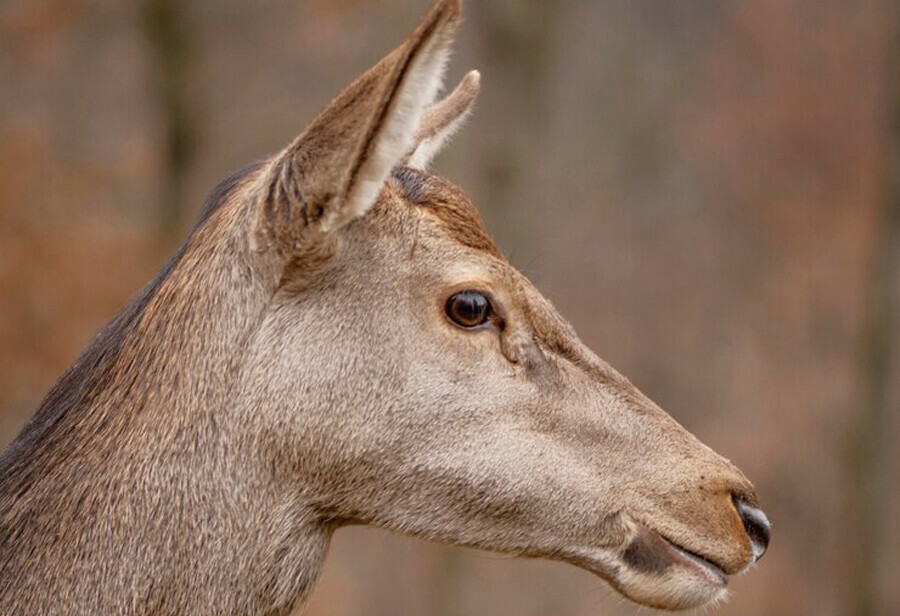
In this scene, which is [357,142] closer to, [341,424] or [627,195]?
[341,424]

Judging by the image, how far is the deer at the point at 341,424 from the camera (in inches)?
162

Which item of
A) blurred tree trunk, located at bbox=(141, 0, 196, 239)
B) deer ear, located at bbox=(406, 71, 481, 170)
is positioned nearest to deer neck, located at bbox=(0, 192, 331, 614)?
deer ear, located at bbox=(406, 71, 481, 170)

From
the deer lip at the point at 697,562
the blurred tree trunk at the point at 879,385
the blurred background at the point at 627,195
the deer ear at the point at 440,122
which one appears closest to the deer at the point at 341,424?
the deer lip at the point at 697,562

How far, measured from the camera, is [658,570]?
14.9ft

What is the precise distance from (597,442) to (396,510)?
24.7 inches

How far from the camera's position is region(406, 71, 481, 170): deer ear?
17.2ft

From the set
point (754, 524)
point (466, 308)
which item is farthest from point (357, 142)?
point (754, 524)

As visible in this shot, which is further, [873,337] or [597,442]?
[873,337]

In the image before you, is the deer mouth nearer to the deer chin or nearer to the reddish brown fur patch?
the deer chin

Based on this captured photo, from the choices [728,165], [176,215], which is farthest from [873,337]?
[176,215]

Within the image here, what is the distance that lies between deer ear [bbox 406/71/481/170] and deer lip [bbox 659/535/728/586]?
60.2 inches

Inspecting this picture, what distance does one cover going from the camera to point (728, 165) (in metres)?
10.4

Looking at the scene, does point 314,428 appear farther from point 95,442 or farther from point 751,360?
point 751,360

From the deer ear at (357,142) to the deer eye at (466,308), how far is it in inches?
17.4
